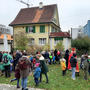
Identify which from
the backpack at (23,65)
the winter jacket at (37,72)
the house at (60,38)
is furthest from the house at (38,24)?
the backpack at (23,65)

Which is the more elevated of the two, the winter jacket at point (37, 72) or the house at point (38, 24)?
the house at point (38, 24)

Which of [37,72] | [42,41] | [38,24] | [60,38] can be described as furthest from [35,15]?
[37,72]

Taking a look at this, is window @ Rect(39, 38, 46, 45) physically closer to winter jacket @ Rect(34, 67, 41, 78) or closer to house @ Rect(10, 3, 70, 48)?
house @ Rect(10, 3, 70, 48)

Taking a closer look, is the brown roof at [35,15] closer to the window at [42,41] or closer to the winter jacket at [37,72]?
the window at [42,41]

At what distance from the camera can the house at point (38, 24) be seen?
25.8 metres

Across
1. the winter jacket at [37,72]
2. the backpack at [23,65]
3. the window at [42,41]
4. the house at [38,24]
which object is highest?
the house at [38,24]

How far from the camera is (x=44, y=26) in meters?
26.0

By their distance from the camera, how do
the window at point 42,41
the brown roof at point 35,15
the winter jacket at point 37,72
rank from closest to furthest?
1. the winter jacket at point 37,72
2. the window at point 42,41
3. the brown roof at point 35,15

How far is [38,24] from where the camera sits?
1032 inches

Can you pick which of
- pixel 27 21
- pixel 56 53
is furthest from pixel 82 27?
pixel 56 53

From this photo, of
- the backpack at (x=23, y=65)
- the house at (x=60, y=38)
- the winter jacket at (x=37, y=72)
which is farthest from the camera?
the house at (x=60, y=38)

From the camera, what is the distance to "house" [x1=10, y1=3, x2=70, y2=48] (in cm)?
2581

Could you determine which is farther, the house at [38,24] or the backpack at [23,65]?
the house at [38,24]

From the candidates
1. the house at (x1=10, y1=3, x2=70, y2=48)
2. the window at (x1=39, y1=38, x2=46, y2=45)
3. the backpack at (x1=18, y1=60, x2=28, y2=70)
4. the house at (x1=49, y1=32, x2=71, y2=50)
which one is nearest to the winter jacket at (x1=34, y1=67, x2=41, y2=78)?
the backpack at (x1=18, y1=60, x2=28, y2=70)
